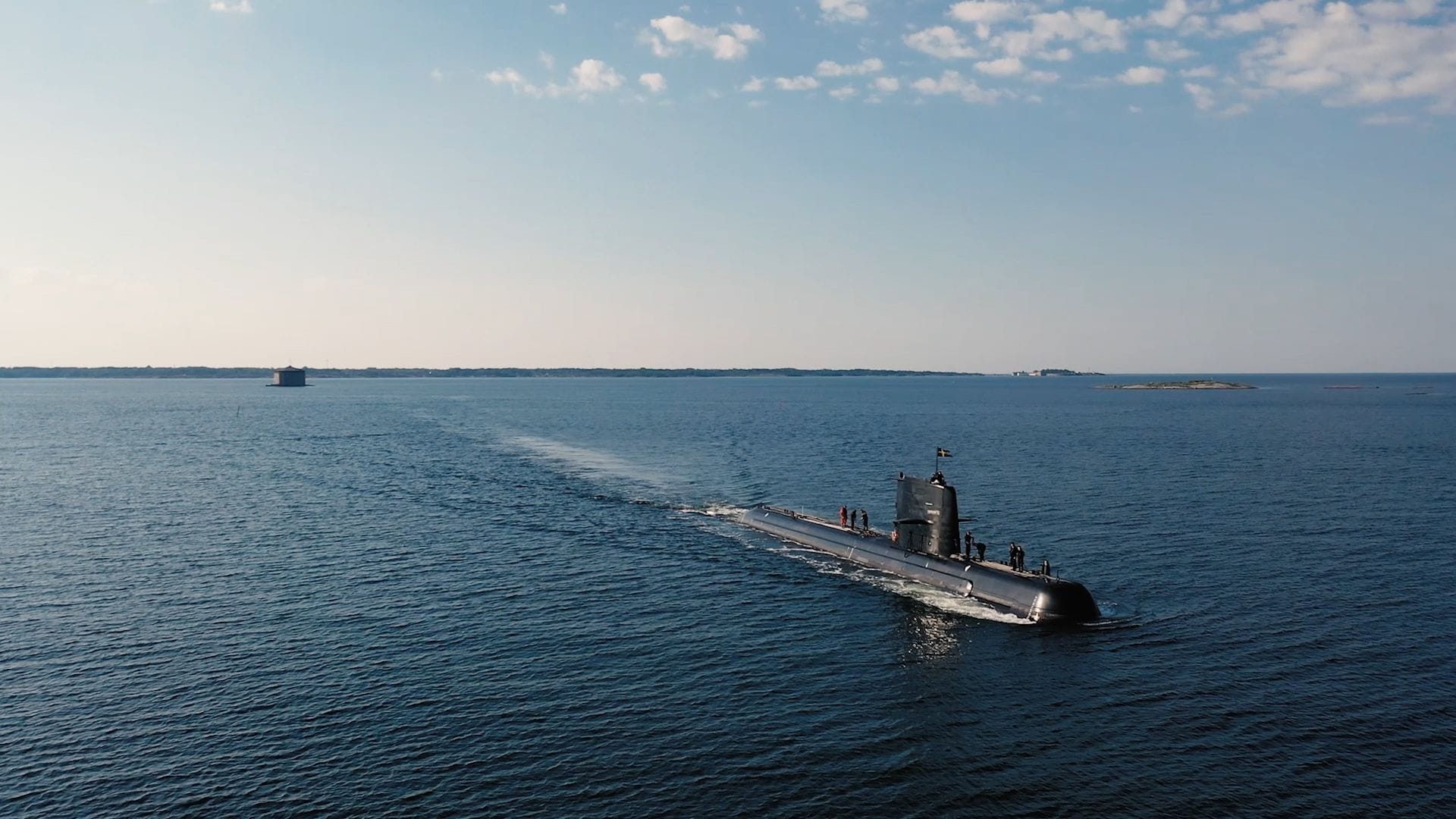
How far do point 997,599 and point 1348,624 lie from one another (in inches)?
576

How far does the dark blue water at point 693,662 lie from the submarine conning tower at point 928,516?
13.8 ft

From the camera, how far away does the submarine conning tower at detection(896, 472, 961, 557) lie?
51.1 meters

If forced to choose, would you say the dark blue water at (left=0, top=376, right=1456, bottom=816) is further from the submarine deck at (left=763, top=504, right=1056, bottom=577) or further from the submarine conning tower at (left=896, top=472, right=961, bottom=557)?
the submarine conning tower at (left=896, top=472, right=961, bottom=557)

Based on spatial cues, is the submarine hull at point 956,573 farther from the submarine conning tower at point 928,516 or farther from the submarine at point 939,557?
the submarine conning tower at point 928,516

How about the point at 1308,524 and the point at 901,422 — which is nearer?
the point at 1308,524

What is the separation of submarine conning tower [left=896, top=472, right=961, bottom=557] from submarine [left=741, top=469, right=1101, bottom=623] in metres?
0.04

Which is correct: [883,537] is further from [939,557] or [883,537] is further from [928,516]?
[939,557]

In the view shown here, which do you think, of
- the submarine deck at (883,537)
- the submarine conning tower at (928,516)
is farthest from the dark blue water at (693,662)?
the submarine conning tower at (928,516)

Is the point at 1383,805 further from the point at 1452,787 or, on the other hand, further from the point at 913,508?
the point at 913,508

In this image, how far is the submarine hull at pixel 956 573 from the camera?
1658 inches

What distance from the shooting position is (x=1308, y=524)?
63.3 metres

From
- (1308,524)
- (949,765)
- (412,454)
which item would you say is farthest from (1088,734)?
(412,454)

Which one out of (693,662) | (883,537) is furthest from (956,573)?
(693,662)

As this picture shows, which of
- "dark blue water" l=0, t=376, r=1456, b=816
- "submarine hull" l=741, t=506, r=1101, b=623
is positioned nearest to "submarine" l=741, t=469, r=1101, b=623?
"submarine hull" l=741, t=506, r=1101, b=623
